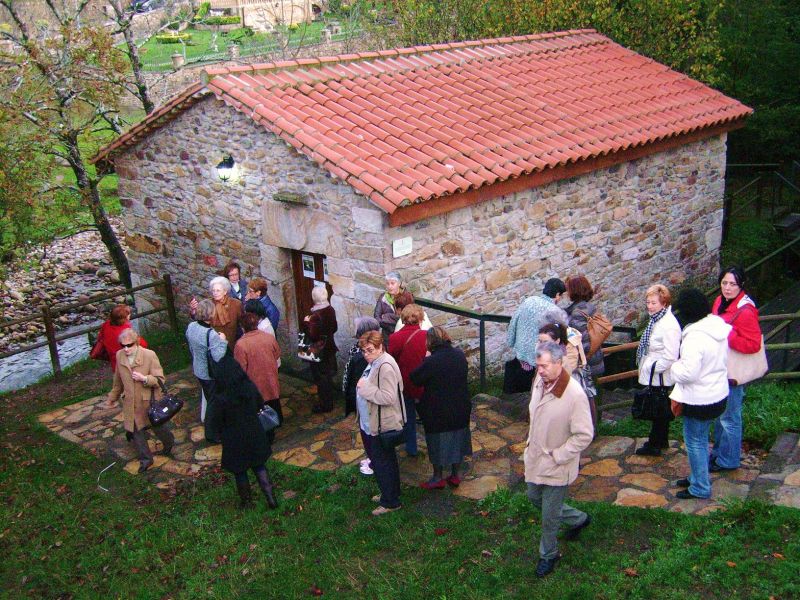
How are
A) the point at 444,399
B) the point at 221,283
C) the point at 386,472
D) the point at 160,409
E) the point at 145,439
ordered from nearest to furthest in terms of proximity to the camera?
the point at 444,399 → the point at 386,472 → the point at 160,409 → the point at 145,439 → the point at 221,283

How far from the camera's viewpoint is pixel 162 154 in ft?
32.2

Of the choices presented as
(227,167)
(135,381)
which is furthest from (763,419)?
(227,167)

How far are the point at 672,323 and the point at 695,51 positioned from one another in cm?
973

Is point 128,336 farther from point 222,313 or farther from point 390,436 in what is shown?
point 390,436

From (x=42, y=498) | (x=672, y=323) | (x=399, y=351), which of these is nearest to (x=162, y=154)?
(x=42, y=498)

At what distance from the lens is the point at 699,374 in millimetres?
4832

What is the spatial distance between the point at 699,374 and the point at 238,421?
3.26 m

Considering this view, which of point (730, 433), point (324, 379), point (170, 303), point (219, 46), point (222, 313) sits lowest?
point (170, 303)

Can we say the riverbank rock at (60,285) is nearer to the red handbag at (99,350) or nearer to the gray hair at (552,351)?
the red handbag at (99,350)

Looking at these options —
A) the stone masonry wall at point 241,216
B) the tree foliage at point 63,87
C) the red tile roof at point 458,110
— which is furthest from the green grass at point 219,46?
the red tile roof at point 458,110

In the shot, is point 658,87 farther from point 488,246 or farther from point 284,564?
point 284,564

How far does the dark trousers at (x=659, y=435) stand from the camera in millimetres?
5879

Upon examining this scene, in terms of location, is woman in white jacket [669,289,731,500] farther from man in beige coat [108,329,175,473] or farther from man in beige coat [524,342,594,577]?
man in beige coat [108,329,175,473]

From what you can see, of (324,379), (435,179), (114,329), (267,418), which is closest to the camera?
(267,418)
